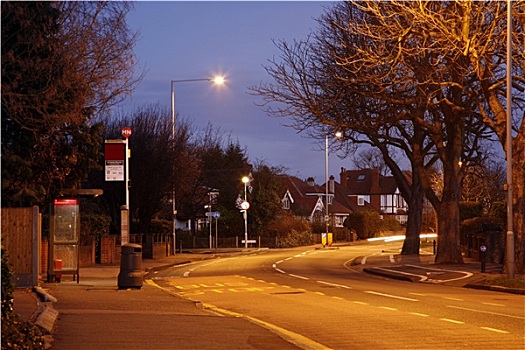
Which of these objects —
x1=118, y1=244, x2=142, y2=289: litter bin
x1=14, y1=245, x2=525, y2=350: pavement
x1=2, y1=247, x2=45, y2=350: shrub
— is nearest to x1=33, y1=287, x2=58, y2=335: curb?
x1=14, y1=245, x2=525, y2=350: pavement

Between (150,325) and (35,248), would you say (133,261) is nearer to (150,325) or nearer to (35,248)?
(35,248)

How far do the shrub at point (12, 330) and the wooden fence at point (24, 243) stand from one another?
995cm

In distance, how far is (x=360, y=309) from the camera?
18.6m

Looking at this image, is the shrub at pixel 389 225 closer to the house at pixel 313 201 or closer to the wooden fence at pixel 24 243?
the house at pixel 313 201

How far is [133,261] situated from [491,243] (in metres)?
21.3

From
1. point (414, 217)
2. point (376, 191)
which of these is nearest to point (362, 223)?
point (414, 217)

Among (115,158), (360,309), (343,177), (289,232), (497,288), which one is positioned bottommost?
(497,288)

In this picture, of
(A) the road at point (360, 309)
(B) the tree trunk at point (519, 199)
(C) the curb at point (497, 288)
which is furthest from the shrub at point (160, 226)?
(B) the tree trunk at point (519, 199)

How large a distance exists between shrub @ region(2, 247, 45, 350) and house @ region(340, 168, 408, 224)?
11900 centimetres

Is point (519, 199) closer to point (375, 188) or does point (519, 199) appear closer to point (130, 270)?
point (130, 270)

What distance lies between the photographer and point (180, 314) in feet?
53.4

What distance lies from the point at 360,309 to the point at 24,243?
892 cm

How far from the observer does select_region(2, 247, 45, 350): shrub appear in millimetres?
9422

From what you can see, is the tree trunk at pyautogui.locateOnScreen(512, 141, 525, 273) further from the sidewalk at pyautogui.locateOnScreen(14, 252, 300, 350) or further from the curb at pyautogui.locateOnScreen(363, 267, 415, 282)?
the sidewalk at pyautogui.locateOnScreen(14, 252, 300, 350)
